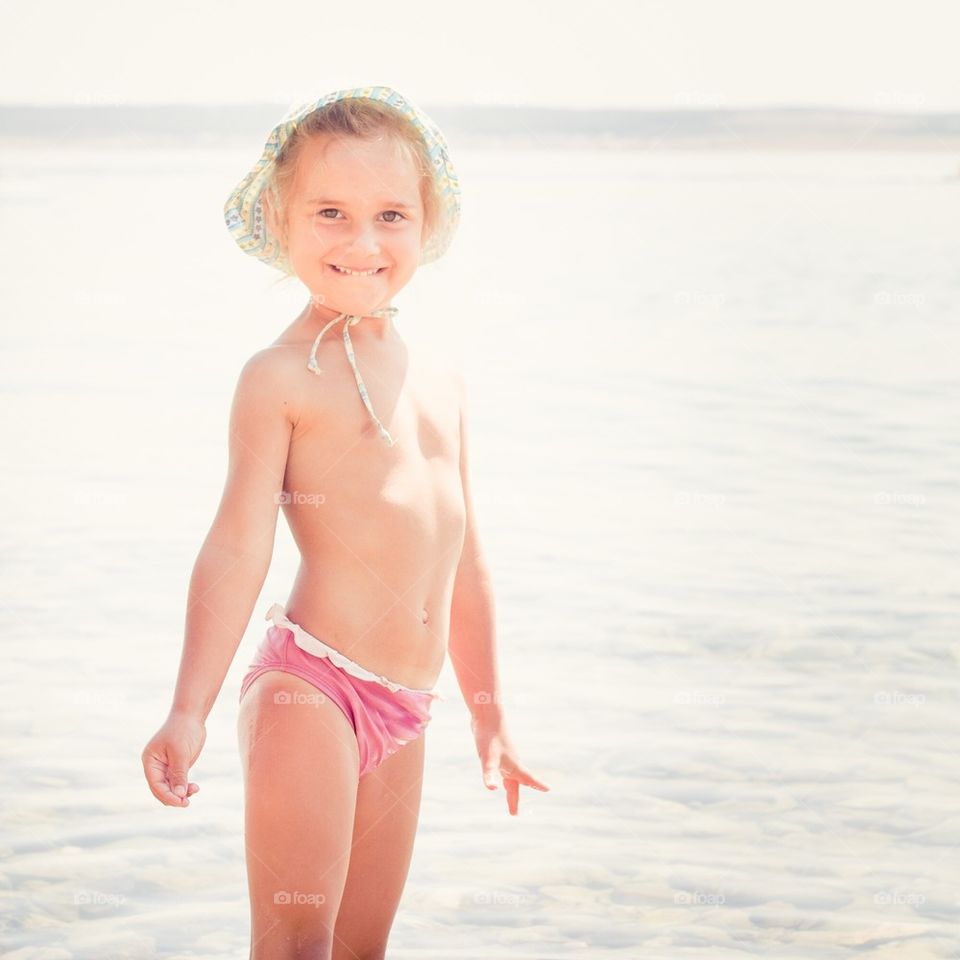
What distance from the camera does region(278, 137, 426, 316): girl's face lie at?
2373 millimetres

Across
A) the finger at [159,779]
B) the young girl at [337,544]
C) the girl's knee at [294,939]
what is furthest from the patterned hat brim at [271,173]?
the girl's knee at [294,939]

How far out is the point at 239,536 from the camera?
2270mm

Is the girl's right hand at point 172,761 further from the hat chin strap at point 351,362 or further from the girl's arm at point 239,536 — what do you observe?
the hat chin strap at point 351,362

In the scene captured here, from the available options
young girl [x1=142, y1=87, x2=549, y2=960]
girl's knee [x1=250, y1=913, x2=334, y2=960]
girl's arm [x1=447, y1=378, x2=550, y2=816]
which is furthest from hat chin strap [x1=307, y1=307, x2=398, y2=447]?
girl's knee [x1=250, y1=913, x2=334, y2=960]

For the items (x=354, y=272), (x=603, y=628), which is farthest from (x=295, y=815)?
(x=603, y=628)

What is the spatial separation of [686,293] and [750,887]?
8599 mm

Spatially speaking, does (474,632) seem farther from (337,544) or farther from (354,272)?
(354,272)

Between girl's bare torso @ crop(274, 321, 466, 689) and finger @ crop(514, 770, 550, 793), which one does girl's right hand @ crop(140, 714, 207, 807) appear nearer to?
girl's bare torso @ crop(274, 321, 466, 689)

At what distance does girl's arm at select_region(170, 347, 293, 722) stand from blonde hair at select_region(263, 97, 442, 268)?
279 millimetres

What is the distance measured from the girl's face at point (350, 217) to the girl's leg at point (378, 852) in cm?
66

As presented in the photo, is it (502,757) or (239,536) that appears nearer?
(239,536)

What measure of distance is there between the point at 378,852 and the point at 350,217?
90 centimetres

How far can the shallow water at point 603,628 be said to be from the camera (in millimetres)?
3193

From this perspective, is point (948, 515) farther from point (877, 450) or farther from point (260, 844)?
point (260, 844)
